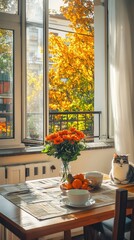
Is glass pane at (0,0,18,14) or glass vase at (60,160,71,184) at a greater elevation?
glass pane at (0,0,18,14)

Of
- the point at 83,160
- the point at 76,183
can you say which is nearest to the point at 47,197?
the point at 76,183

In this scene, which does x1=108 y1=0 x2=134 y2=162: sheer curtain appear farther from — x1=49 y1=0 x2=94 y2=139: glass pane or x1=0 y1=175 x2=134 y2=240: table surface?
x1=49 y1=0 x2=94 y2=139: glass pane

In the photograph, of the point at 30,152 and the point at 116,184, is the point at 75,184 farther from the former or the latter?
the point at 30,152

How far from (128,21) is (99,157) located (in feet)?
4.71

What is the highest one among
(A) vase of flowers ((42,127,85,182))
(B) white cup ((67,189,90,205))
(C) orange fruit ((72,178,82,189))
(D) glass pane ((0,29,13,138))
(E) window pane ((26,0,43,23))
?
(E) window pane ((26,0,43,23))

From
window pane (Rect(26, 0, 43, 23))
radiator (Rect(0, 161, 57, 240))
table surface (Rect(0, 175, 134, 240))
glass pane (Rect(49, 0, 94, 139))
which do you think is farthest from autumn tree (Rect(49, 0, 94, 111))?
table surface (Rect(0, 175, 134, 240))

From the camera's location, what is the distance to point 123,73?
11.9 ft

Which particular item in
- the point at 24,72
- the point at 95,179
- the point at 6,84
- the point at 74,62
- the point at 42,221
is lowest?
the point at 42,221

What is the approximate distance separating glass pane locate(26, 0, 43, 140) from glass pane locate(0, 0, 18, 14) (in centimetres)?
12

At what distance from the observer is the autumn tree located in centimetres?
575

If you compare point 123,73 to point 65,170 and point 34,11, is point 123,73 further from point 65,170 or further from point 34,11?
point 65,170

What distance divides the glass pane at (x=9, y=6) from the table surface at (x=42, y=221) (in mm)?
2010

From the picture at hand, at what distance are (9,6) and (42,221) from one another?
7.53 feet

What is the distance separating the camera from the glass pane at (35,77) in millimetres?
3393
